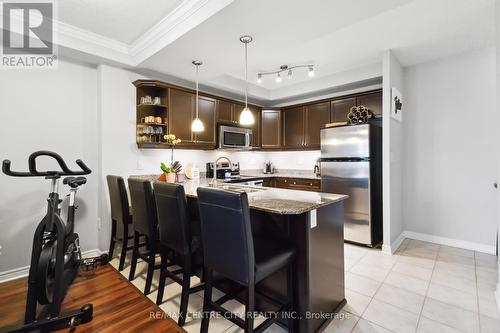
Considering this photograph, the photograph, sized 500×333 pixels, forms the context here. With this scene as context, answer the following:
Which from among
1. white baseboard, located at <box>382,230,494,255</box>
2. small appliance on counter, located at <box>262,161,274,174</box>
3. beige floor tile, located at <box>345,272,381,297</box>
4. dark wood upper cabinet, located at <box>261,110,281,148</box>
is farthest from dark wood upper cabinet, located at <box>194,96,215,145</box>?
white baseboard, located at <box>382,230,494,255</box>

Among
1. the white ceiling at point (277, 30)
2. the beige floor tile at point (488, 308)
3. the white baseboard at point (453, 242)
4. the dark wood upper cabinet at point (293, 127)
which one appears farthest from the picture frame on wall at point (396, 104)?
the beige floor tile at point (488, 308)

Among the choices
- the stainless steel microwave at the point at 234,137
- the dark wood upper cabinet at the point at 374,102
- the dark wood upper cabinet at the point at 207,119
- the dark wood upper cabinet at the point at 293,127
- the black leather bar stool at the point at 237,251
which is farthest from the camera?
the dark wood upper cabinet at the point at 293,127

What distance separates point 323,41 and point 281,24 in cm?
97

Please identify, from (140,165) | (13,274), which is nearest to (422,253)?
(140,165)

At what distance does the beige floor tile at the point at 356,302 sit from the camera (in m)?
1.99

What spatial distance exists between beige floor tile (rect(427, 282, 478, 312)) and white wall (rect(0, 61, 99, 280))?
393cm

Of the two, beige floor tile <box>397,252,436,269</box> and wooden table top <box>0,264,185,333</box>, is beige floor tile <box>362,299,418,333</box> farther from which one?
wooden table top <box>0,264,185,333</box>

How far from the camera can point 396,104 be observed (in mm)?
3260

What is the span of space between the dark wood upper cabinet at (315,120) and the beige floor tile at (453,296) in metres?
2.77

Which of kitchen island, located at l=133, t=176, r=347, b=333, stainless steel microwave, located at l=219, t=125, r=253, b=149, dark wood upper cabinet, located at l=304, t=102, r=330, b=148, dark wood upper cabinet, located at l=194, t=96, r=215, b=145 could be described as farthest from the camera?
dark wood upper cabinet, located at l=304, t=102, r=330, b=148

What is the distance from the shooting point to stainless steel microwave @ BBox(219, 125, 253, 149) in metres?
4.18

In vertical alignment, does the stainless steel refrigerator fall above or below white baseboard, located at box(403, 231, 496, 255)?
above

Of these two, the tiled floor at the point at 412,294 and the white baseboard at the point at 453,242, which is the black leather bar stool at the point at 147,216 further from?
the white baseboard at the point at 453,242

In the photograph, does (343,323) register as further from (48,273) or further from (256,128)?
(256,128)
